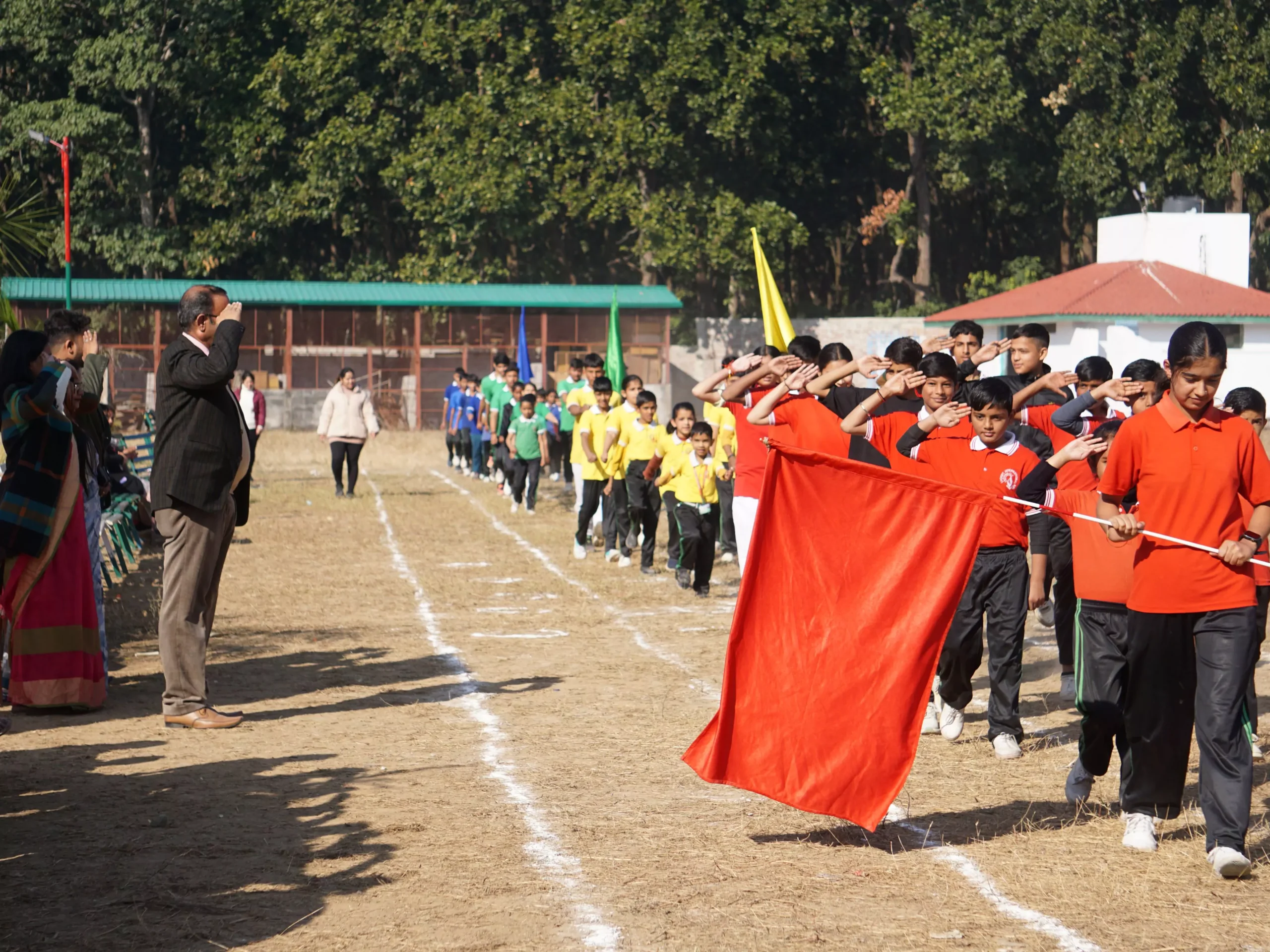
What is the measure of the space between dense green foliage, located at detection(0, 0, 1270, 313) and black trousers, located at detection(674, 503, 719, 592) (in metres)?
32.6

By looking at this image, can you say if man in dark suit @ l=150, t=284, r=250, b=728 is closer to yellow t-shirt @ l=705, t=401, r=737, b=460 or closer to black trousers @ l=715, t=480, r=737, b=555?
yellow t-shirt @ l=705, t=401, r=737, b=460

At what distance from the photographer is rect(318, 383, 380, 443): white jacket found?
23531mm

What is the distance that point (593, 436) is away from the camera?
16.9 metres

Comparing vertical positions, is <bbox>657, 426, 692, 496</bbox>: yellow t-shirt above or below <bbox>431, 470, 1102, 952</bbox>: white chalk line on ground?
above

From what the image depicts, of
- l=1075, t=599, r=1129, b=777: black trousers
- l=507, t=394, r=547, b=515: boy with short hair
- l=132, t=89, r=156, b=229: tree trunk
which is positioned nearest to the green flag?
l=507, t=394, r=547, b=515: boy with short hair

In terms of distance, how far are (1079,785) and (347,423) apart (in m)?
18.0

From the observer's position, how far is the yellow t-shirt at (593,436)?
16734 millimetres

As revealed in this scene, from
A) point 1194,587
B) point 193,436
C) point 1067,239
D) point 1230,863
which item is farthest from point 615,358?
point 1067,239

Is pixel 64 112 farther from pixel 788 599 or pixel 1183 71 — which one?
pixel 788 599

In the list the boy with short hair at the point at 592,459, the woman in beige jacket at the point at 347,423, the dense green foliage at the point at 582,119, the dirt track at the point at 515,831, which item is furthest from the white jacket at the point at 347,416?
the dense green foliage at the point at 582,119

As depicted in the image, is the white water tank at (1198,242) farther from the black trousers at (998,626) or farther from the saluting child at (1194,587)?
the saluting child at (1194,587)

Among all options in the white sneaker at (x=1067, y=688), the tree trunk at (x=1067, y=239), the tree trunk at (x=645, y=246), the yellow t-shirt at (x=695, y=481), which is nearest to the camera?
the white sneaker at (x=1067, y=688)

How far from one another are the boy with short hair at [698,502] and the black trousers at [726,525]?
1948 mm

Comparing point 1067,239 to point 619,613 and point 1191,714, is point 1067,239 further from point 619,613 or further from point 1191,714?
point 1191,714
